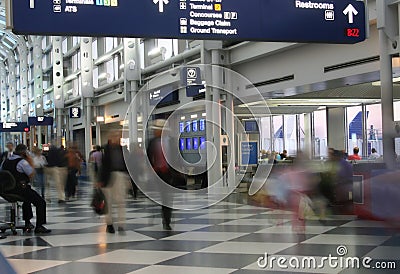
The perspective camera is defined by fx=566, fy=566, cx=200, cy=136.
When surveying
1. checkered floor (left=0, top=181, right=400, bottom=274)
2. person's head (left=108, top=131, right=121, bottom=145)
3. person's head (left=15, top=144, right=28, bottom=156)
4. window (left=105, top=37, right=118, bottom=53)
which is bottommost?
checkered floor (left=0, top=181, right=400, bottom=274)

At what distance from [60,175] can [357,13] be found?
33.2 feet

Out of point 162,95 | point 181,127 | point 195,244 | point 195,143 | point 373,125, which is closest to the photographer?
point 195,244

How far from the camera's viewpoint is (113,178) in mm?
9570

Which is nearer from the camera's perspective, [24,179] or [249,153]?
[24,179]

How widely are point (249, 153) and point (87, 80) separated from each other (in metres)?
18.3

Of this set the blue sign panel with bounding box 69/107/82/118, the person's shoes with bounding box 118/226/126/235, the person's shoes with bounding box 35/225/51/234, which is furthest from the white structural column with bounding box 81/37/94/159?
the person's shoes with bounding box 118/226/126/235

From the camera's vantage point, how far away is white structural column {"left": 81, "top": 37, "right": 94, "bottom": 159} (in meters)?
32.8

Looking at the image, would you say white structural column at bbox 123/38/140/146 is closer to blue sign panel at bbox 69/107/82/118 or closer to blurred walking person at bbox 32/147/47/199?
blurred walking person at bbox 32/147/47/199

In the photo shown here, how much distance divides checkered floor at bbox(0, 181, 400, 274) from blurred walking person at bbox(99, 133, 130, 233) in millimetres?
314

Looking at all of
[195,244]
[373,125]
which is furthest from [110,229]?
[373,125]

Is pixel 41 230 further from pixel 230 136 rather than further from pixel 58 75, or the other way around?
pixel 58 75

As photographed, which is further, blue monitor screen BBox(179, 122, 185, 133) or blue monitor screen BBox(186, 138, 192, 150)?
blue monitor screen BBox(179, 122, 185, 133)

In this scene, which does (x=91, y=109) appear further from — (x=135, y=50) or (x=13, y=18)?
(x=13, y=18)

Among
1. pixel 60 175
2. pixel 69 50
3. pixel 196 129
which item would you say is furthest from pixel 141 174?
pixel 69 50
